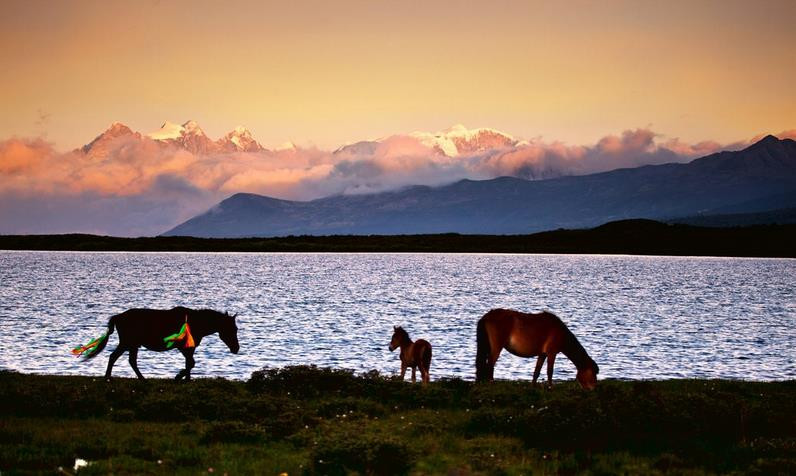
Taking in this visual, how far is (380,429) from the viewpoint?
61.7 ft

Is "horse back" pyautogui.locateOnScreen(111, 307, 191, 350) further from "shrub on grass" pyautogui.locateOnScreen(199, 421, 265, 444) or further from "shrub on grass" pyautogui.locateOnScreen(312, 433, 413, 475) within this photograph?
"shrub on grass" pyautogui.locateOnScreen(312, 433, 413, 475)

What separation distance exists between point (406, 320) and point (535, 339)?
4311cm

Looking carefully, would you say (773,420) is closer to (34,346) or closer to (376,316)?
(34,346)

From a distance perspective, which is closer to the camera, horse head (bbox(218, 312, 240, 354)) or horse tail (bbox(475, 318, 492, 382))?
horse tail (bbox(475, 318, 492, 382))

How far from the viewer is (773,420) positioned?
19688 millimetres

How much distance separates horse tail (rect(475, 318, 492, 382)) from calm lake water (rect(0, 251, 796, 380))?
10063 millimetres

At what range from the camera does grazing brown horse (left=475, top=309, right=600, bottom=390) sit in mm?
23812

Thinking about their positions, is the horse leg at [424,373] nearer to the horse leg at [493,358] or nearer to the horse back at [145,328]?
the horse leg at [493,358]

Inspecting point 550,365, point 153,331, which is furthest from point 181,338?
point 550,365

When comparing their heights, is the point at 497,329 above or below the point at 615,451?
above

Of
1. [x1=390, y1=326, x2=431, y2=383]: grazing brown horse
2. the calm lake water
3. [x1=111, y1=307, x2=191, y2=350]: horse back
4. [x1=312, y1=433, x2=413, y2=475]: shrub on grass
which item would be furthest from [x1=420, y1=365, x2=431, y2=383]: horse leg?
[x1=312, y1=433, x2=413, y2=475]: shrub on grass

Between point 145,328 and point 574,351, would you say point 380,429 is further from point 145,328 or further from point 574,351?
point 145,328

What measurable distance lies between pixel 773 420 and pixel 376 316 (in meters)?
52.7

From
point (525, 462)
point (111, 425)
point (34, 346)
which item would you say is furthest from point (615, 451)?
point (34, 346)
